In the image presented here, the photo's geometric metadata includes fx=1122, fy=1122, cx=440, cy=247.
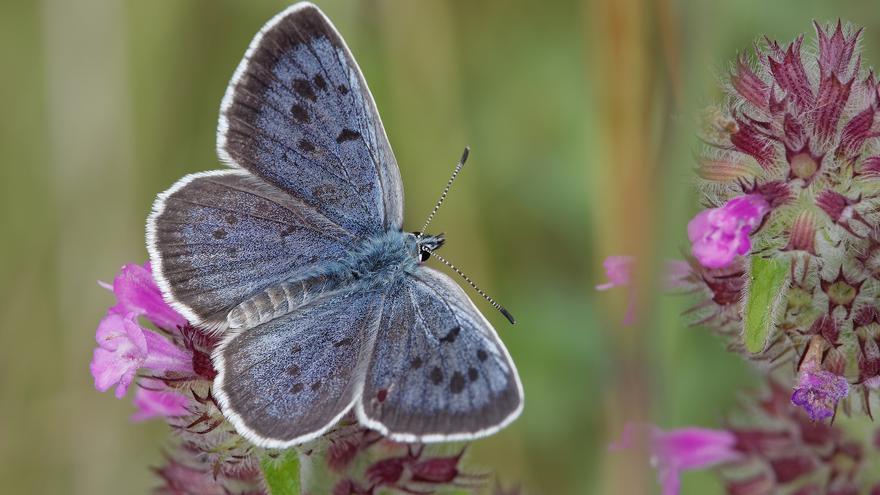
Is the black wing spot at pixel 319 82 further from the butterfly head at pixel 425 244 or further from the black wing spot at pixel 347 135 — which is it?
the butterfly head at pixel 425 244

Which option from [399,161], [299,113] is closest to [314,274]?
[299,113]

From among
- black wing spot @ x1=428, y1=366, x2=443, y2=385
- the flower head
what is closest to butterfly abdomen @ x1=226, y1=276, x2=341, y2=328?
black wing spot @ x1=428, y1=366, x2=443, y2=385

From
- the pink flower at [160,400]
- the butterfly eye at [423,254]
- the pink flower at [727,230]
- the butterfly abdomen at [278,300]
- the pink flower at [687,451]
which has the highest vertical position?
the pink flower at [727,230]

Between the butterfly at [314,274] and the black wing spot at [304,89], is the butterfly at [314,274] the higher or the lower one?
the lower one

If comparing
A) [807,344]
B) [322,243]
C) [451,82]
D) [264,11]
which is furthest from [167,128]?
[807,344]

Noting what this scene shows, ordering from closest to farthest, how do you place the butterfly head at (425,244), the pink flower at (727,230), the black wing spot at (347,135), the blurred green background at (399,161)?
the pink flower at (727,230), the black wing spot at (347,135), the butterfly head at (425,244), the blurred green background at (399,161)

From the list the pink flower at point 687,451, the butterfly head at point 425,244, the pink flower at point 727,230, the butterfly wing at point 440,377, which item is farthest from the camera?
the pink flower at point 687,451

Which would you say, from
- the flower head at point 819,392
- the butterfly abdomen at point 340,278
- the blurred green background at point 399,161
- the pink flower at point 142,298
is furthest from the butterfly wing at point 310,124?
the blurred green background at point 399,161

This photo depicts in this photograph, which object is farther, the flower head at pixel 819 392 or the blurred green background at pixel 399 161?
the blurred green background at pixel 399 161
